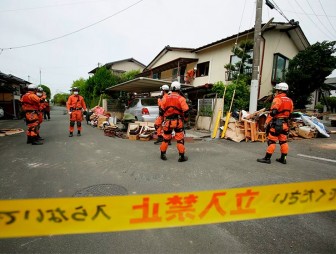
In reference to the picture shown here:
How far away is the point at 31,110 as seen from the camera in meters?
6.91

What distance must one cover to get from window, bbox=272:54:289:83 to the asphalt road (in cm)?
677

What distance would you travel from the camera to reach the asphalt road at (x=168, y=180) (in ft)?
7.22

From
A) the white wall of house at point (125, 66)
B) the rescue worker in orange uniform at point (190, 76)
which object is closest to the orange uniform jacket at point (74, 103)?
the rescue worker in orange uniform at point (190, 76)

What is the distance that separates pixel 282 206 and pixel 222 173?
2752 mm

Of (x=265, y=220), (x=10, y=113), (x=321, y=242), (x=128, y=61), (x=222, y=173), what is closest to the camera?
(x=321, y=242)

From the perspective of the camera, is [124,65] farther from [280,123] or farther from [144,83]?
[280,123]

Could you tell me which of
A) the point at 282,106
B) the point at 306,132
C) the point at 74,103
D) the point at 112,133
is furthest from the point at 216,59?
the point at 282,106

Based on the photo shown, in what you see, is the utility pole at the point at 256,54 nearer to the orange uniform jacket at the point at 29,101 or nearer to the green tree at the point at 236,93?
the green tree at the point at 236,93

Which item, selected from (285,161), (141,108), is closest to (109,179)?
(285,161)

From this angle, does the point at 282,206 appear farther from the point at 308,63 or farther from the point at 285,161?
the point at 308,63

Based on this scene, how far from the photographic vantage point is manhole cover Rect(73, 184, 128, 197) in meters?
3.34

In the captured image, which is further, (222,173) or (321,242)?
(222,173)

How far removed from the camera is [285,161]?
17.0ft

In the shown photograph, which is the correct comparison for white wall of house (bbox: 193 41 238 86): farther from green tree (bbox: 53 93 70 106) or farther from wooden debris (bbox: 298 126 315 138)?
green tree (bbox: 53 93 70 106)
